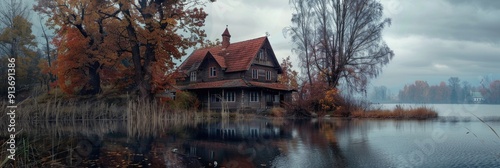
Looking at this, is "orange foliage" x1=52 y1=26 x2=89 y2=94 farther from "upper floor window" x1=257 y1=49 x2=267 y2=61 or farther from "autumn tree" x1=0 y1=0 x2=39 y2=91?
"upper floor window" x1=257 y1=49 x2=267 y2=61

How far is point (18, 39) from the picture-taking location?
38.2 meters

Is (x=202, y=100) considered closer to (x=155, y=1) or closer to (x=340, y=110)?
(x=340, y=110)

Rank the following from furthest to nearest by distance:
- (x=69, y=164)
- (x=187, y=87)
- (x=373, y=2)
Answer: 1. (x=187, y=87)
2. (x=373, y=2)
3. (x=69, y=164)

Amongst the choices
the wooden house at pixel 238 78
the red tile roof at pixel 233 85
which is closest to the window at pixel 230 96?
the wooden house at pixel 238 78

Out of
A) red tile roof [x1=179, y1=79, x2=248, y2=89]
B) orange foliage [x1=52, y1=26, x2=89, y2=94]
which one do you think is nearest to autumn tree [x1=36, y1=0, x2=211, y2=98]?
orange foliage [x1=52, y1=26, x2=89, y2=94]

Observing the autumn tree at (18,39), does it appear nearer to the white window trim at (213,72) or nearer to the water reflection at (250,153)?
the white window trim at (213,72)

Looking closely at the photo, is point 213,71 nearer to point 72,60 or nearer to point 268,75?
point 268,75

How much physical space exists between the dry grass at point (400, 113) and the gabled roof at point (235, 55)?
12176 millimetres

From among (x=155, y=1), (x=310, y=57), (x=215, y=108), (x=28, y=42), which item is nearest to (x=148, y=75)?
(x=155, y=1)

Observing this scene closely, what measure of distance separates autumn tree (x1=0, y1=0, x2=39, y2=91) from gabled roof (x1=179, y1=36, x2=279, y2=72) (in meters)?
16.2

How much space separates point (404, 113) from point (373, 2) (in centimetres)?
1121

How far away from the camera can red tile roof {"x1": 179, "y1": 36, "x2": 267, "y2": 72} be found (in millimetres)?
40194

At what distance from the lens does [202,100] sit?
139 feet

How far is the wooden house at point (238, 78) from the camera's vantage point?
38.9 meters
